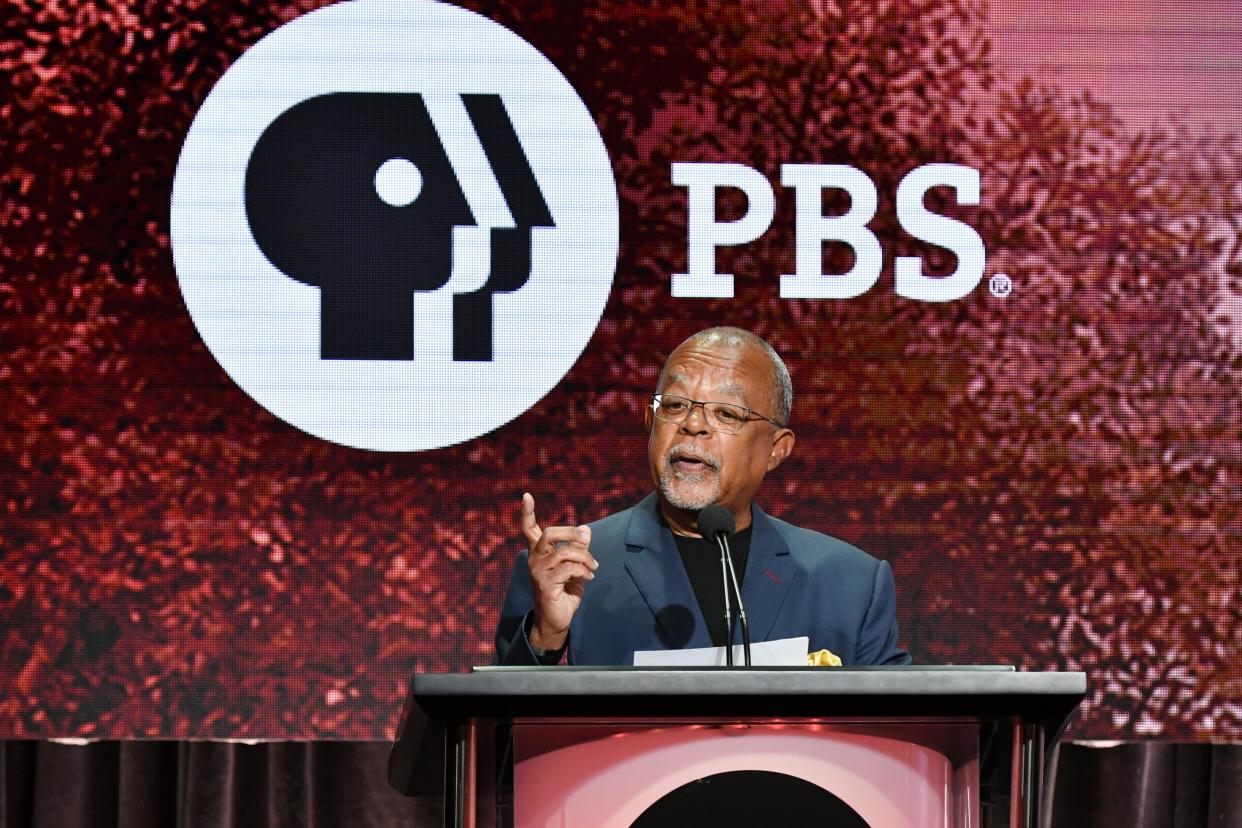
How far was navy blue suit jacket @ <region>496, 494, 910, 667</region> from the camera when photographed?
2623mm

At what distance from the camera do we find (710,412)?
2705mm

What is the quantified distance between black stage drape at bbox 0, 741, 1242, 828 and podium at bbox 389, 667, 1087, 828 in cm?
199

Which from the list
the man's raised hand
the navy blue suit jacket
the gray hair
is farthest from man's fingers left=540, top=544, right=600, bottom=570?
the gray hair

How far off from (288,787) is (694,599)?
1316 millimetres

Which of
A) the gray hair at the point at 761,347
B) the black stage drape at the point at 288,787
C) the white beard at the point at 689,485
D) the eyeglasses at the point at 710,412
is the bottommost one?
the black stage drape at the point at 288,787

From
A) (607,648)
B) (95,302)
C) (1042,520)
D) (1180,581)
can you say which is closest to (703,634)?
(607,648)

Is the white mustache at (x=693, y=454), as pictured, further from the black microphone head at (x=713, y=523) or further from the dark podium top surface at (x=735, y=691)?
the dark podium top surface at (x=735, y=691)

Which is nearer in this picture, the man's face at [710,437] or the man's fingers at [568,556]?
the man's fingers at [568,556]

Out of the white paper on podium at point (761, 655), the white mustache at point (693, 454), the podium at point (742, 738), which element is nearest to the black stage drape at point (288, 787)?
the white mustache at point (693, 454)

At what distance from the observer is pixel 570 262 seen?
3.50 m

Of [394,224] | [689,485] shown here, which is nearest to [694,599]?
[689,485]

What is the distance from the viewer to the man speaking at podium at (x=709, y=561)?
2648 millimetres

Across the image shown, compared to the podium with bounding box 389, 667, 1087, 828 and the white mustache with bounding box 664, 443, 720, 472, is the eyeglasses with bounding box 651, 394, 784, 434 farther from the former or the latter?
the podium with bounding box 389, 667, 1087, 828

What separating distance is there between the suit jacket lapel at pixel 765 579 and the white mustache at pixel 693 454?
196 millimetres
